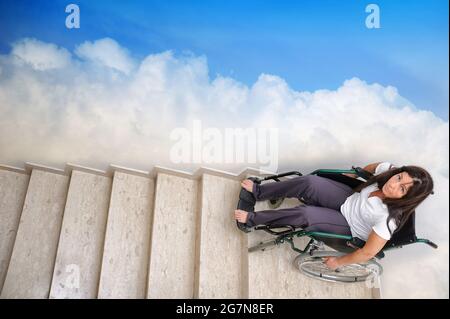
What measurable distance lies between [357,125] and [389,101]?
0.34 m

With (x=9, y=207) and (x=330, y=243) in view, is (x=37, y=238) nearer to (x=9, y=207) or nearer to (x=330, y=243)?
(x=9, y=207)

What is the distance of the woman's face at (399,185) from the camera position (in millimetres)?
2279

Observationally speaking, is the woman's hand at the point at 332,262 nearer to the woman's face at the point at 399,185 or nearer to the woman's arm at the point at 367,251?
the woman's arm at the point at 367,251

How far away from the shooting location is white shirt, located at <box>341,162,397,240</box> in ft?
7.54

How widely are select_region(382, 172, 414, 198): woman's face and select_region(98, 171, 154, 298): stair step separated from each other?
1.46m

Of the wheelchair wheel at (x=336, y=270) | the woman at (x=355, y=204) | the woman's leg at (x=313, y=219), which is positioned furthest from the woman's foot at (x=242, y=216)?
the wheelchair wheel at (x=336, y=270)

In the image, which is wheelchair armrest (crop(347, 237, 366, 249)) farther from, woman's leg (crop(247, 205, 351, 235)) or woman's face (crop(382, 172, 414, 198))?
woman's face (crop(382, 172, 414, 198))

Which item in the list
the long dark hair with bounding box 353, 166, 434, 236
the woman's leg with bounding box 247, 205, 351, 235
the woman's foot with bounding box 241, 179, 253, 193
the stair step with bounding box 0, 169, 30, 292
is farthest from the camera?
the stair step with bounding box 0, 169, 30, 292

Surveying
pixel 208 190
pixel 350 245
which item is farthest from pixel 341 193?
pixel 208 190

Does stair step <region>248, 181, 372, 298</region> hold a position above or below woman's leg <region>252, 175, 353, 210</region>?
below

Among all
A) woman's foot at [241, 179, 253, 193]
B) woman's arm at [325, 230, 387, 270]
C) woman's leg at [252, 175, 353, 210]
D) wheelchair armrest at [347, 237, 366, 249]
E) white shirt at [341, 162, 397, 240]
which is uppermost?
woman's foot at [241, 179, 253, 193]

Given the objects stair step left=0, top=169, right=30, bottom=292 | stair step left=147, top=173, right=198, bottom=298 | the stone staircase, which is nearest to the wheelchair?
the stone staircase

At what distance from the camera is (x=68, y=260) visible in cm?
278

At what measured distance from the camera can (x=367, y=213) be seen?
2393 mm
